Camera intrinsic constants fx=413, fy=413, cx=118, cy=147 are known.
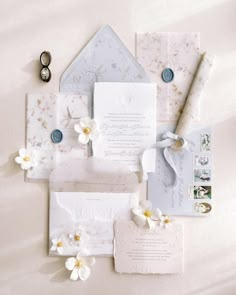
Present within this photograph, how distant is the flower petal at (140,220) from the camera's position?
1.24m

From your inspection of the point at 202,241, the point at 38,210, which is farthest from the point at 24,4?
the point at 202,241

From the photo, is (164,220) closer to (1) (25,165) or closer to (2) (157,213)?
(2) (157,213)

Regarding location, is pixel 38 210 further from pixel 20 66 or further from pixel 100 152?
pixel 20 66

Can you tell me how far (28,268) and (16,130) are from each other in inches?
17.0

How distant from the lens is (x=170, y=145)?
124cm

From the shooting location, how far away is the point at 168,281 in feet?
4.15

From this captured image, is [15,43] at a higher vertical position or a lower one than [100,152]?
higher

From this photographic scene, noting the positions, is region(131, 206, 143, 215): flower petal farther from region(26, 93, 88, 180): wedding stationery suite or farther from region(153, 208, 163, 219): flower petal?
region(26, 93, 88, 180): wedding stationery suite

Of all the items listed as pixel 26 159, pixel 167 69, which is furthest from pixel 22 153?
pixel 167 69

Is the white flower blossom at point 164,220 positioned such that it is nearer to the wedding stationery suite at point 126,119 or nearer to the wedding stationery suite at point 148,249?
the wedding stationery suite at point 148,249

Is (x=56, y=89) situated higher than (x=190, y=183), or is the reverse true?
(x=56, y=89)

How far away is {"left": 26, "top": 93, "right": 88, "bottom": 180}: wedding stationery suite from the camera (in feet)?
4.16

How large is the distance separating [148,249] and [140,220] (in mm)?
94

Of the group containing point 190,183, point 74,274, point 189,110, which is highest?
point 189,110
